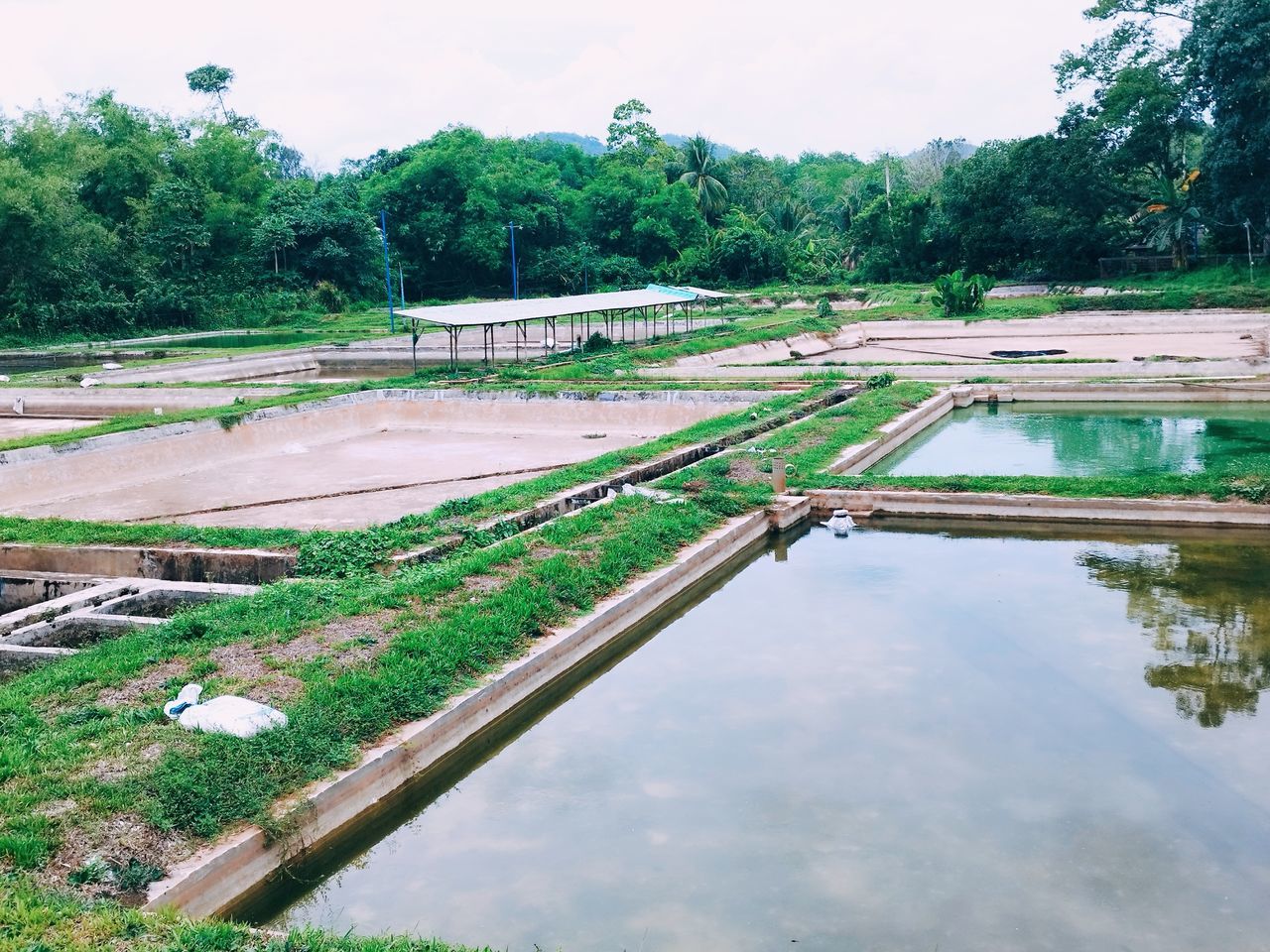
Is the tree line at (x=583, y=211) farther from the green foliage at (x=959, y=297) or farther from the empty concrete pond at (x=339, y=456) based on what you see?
the empty concrete pond at (x=339, y=456)

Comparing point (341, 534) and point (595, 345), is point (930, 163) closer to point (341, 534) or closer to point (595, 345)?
point (595, 345)

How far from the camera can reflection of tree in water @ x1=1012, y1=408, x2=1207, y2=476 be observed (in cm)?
1366

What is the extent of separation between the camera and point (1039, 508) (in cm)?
1128

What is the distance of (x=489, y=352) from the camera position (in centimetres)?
2936

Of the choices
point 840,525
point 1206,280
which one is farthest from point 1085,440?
point 1206,280

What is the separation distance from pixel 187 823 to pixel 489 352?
24837mm

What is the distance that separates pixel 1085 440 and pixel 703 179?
42.9 meters

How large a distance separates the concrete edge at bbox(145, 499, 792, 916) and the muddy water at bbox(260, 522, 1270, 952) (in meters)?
0.21

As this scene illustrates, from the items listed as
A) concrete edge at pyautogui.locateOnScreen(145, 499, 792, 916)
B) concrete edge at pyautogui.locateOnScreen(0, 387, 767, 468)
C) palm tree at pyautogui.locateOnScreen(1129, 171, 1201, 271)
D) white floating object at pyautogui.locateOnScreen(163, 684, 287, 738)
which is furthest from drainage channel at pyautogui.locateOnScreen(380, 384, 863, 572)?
palm tree at pyautogui.locateOnScreen(1129, 171, 1201, 271)

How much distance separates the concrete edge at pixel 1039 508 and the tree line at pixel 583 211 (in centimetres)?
2561

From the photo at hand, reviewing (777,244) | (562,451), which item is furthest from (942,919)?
(777,244)

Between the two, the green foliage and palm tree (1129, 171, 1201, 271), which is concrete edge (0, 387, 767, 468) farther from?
palm tree (1129, 171, 1201, 271)

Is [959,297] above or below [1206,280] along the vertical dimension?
below

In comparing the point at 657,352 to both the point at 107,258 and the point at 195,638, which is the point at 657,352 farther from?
the point at 107,258
